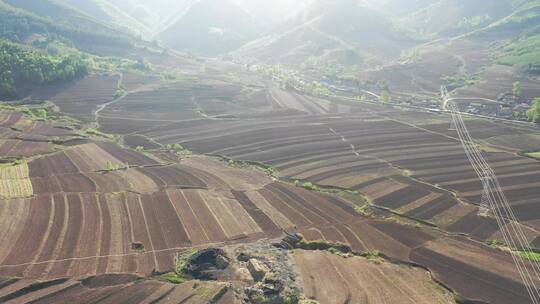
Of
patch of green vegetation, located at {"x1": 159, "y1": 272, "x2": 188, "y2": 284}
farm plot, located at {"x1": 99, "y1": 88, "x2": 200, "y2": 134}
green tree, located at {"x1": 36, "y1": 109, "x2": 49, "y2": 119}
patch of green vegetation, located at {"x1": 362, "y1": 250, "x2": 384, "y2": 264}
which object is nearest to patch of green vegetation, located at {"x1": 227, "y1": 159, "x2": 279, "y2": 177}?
patch of green vegetation, located at {"x1": 362, "y1": 250, "x2": 384, "y2": 264}

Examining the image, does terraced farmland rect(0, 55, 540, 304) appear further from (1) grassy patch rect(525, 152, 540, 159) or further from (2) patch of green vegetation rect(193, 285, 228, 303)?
(1) grassy patch rect(525, 152, 540, 159)

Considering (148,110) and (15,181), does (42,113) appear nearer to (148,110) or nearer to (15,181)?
(148,110)

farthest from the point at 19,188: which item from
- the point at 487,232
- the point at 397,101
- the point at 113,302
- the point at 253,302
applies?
the point at 397,101

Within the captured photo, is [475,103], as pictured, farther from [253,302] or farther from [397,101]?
[253,302]

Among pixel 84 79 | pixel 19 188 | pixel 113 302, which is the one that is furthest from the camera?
pixel 84 79

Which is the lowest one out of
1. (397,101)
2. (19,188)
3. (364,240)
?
(19,188)

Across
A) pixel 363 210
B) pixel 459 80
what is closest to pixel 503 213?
pixel 363 210

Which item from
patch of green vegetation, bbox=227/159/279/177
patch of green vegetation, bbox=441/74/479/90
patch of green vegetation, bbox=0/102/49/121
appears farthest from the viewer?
patch of green vegetation, bbox=441/74/479/90
